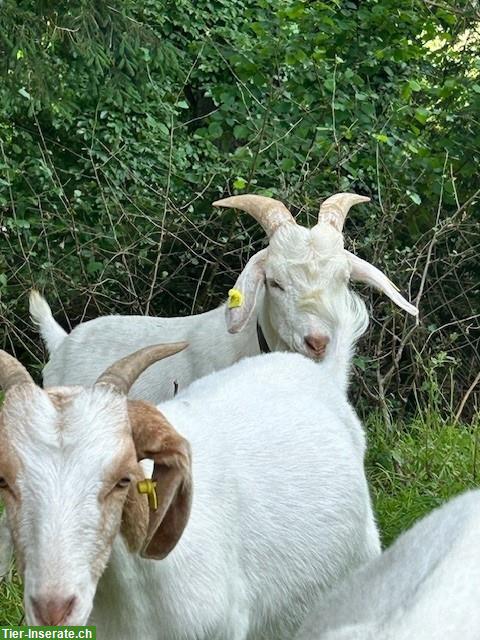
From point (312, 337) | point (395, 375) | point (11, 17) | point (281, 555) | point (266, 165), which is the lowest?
point (395, 375)

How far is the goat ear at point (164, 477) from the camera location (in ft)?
11.4

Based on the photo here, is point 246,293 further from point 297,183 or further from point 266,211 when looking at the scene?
point 297,183

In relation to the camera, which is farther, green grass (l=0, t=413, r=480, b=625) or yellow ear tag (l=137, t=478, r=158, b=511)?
green grass (l=0, t=413, r=480, b=625)

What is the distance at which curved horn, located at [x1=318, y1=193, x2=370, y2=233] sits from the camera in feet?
21.5

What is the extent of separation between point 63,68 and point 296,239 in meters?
2.47

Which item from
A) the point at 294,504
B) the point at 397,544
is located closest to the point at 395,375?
the point at 294,504

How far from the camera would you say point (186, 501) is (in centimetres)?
353

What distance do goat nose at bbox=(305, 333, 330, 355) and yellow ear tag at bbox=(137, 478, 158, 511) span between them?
249 cm

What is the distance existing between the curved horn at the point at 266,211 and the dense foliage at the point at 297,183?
142 cm

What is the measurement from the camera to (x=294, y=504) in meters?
4.34

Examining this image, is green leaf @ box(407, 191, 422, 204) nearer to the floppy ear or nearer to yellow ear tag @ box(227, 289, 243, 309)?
the floppy ear

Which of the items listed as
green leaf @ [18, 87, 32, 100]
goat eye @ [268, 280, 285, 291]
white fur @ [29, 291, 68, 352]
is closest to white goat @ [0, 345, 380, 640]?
goat eye @ [268, 280, 285, 291]

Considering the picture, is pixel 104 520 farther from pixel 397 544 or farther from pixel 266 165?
pixel 266 165

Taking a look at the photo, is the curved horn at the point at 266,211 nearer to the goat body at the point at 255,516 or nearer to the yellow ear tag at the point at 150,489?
the goat body at the point at 255,516
